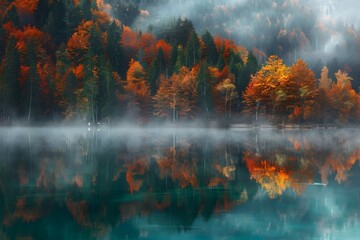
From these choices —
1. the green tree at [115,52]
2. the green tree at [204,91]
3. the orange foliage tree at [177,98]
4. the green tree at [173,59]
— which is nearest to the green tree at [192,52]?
the green tree at [173,59]

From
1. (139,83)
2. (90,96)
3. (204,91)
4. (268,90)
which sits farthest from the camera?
(139,83)

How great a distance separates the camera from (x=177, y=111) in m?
112

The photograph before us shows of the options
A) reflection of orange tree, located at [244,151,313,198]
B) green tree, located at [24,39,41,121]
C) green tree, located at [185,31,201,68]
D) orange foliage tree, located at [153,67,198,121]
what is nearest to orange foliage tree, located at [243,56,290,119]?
orange foliage tree, located at [153,67,198,121]

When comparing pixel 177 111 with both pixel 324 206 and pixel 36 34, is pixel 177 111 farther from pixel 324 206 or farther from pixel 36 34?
pixel 324 206

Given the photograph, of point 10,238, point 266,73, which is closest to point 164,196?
point 10,238

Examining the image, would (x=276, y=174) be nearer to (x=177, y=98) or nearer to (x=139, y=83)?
(x=177, y=98)

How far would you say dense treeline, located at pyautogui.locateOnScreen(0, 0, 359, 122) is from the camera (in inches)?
4109

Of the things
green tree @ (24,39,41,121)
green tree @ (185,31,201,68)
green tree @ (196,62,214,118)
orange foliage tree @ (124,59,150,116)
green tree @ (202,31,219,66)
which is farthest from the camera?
green tree @ (202,31,219,66)

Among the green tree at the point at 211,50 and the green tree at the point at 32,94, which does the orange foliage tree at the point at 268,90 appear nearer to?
the green tree at the point at 211,50

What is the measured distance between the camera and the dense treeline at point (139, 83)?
104375 millimetres

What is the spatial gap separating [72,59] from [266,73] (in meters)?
48.6

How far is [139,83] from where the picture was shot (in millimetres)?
122750

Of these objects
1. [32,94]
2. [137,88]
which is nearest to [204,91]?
[137,88]

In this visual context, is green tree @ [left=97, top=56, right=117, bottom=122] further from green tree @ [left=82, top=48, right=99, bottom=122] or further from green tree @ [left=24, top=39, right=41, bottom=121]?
green tree @ [left=24, top=39, right=41, bottom=121]
